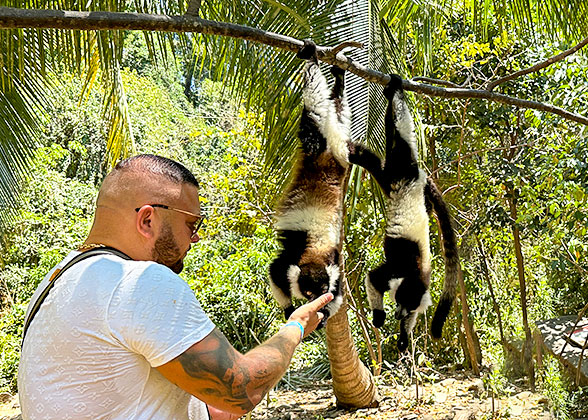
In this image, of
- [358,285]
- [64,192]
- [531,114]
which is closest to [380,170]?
[531,114]

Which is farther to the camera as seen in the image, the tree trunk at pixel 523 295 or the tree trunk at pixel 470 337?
the tree trunk at pixel 470 337

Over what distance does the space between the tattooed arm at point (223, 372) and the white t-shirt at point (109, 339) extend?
2 cm

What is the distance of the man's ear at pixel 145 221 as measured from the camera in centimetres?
139

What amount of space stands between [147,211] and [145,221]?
0.02m

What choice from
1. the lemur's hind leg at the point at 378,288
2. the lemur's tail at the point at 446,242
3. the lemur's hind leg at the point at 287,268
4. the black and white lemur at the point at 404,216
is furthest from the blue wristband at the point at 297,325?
the lemur's tail at the point at 446,242

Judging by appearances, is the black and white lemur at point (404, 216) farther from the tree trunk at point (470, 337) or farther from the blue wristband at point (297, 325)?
the tree trunk at point (470, 337)

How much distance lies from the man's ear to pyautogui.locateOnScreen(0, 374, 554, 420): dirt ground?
171 inches

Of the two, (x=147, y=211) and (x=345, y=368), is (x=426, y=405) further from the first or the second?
(x=147, y=211)

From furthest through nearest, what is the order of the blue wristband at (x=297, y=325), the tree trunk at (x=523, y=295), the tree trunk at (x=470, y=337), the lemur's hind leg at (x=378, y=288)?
the tree trunk at (x=470, y=337) < the tree trunk at (x=523, y=295) < the lemur's hind leg at (x=378, y=288) < the blue wristband at (x=297, y=325)

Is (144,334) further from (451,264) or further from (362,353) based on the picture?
(362,353)

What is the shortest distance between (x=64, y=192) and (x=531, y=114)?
715 centimetres

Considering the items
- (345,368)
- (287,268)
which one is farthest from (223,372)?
(345,368)

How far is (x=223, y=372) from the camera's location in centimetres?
123

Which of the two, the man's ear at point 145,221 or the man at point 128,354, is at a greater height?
the man's ear at point 145,221
